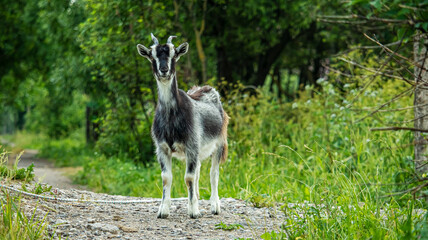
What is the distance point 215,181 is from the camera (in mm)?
6711

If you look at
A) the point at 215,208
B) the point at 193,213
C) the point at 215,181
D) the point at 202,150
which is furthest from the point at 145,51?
the point at 215,208

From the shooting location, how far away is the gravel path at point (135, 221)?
16.6 ft

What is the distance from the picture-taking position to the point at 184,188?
8.35 m

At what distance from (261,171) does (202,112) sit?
2.38 meters

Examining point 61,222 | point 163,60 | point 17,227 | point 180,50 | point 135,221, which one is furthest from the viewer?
point 180,50

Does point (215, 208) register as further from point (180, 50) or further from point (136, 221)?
point (180, 50)

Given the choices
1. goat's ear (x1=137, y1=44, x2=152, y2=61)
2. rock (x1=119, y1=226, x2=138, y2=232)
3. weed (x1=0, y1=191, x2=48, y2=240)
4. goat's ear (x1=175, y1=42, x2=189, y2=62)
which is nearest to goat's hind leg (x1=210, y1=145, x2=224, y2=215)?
rock (x1=119, y1=226, x2=138, y2=232)

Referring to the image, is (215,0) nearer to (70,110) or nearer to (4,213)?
(4,213)

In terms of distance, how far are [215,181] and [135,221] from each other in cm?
141

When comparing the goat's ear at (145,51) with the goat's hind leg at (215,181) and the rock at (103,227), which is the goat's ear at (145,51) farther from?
the rock at (103,227)

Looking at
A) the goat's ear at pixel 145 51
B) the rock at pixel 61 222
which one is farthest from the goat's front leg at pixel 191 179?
the rock at pixel 61 222

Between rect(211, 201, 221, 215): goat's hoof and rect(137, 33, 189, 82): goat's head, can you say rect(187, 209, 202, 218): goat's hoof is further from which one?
rect(137, 33, 189, 82): goat's head

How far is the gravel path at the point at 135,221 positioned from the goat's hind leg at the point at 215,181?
0.11 meters

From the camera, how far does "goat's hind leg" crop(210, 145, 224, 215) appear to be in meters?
6.39
